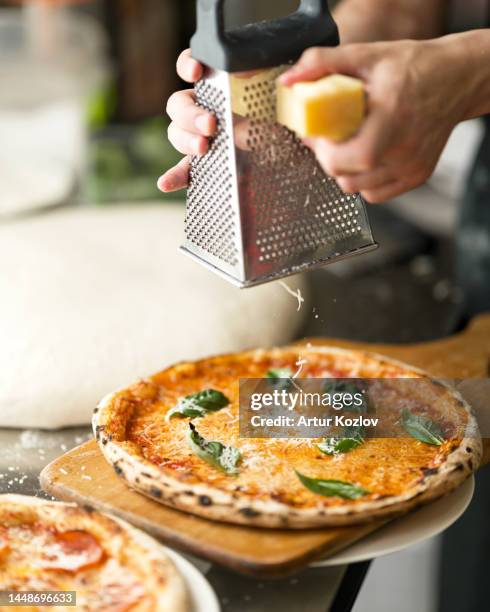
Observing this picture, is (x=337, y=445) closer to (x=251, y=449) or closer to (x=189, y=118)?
(x=251, y=449)

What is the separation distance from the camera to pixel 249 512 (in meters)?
1.56

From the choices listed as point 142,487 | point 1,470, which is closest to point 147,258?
point 1,470

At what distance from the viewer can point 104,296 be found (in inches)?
96.3

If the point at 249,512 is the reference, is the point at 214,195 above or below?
above

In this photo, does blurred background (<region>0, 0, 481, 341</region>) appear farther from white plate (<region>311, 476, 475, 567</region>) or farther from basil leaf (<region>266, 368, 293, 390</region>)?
white plate (<region>311, 476, 475, 567</region>)

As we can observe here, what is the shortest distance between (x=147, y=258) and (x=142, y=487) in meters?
1.17

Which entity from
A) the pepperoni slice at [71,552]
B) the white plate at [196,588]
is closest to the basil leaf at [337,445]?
the white plate at [196,588]

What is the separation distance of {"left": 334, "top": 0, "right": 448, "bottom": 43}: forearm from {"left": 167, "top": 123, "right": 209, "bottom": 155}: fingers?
117cm

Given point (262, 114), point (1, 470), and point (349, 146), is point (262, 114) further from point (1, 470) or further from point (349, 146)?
point (1, 470)

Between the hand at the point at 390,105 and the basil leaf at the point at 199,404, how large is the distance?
0.63 metres

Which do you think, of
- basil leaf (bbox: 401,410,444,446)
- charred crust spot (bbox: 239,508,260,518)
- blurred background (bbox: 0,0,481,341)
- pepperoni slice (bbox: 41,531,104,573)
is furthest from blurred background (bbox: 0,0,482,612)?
pepperoni slice (bbox: 41,531,104,573)

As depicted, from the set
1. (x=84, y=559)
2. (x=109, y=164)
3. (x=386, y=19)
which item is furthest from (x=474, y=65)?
(x=109, y=164)

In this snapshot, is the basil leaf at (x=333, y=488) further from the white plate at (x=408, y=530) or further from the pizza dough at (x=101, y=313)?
the pizza dough at (x=101, y=313)

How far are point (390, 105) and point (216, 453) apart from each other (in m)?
0.72
